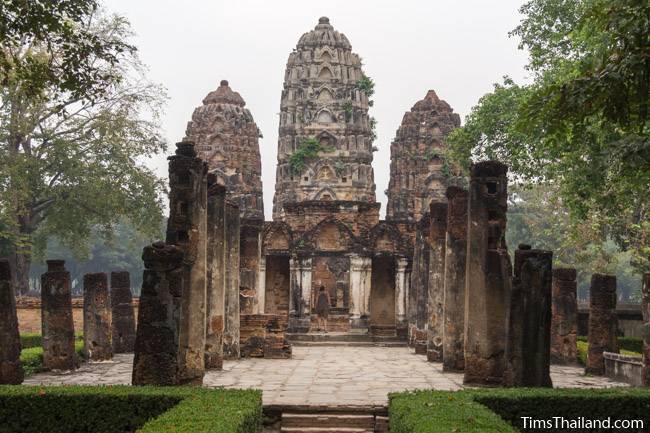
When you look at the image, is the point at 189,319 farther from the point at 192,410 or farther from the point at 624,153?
the point at 624,153

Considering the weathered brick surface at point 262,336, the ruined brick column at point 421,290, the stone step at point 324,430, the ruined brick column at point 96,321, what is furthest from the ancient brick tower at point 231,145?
the stone step at point 324,430

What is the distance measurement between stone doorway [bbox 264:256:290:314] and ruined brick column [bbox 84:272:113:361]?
1513 cm

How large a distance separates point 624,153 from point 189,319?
22.9 ft

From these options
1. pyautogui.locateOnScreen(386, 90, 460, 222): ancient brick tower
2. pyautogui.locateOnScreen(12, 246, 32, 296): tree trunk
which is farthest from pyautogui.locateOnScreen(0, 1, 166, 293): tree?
pyautogui.locateOnScreen(386, 90, 460, 222): ancient brick tower

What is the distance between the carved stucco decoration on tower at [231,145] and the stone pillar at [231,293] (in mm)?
23546

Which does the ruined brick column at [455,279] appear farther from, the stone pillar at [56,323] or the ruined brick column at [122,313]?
the ruined brick column at [122,313]

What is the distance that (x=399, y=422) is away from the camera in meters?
10.4

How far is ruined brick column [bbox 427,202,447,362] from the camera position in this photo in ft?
70.2

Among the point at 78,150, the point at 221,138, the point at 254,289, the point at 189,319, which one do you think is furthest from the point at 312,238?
the point at 189,319

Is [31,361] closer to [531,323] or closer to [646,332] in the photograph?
[531,323]

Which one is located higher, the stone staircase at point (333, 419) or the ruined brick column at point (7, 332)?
the ruined brick column at point (7, 332)

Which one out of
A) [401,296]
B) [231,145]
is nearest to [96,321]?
[401,296]

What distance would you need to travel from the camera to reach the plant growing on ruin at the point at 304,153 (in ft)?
148

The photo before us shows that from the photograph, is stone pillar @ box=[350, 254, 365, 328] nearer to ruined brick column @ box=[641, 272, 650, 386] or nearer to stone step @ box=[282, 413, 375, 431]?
ruined brick column @ box=[641, 272, 650, 386]
